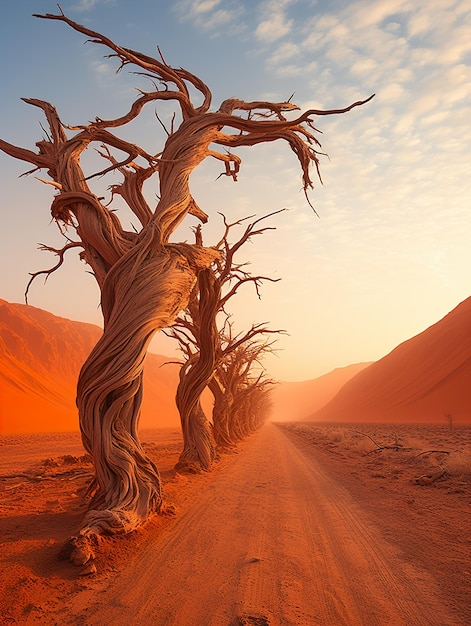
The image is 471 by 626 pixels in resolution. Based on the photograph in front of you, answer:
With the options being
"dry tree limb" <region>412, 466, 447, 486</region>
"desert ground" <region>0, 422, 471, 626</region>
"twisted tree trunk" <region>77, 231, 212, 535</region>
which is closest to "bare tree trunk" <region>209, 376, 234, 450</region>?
"dry tree limb" <region>412, 466, 447, 486</region>

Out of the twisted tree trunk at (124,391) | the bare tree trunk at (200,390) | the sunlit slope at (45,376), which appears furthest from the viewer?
the sunlit slope at (45,376)

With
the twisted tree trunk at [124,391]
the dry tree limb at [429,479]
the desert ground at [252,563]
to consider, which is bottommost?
the dry tree limb at [429,479]

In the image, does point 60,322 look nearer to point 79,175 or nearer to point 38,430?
point 38,430

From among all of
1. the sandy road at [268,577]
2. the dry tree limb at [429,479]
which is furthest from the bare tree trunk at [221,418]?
the sandy road at [268,577]

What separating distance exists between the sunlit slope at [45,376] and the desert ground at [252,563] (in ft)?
49.6

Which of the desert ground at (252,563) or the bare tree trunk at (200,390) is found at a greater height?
the bare tree trunk at (200,390)

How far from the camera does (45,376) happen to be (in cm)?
6019

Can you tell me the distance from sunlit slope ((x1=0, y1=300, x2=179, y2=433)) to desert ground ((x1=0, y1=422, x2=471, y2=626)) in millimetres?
15115

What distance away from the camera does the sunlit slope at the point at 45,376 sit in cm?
4228

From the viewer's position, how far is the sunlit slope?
4228 centimetres

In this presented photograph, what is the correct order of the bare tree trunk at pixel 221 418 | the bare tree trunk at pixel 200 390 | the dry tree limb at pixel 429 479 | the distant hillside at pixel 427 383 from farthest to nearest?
the distant hillside at pixel 427 383
the bare tree trunk at pixel 221 418
the bare tree trunk at pixel 200 390
the dry tree limb at pixel 429 479

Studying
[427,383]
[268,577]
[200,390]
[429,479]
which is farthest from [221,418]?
[427,383]

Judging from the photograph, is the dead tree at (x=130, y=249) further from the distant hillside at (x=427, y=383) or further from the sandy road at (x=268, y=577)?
the distant hillside at (x=427, y=383)

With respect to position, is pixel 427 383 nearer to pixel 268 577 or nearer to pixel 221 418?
pixel 221 418
